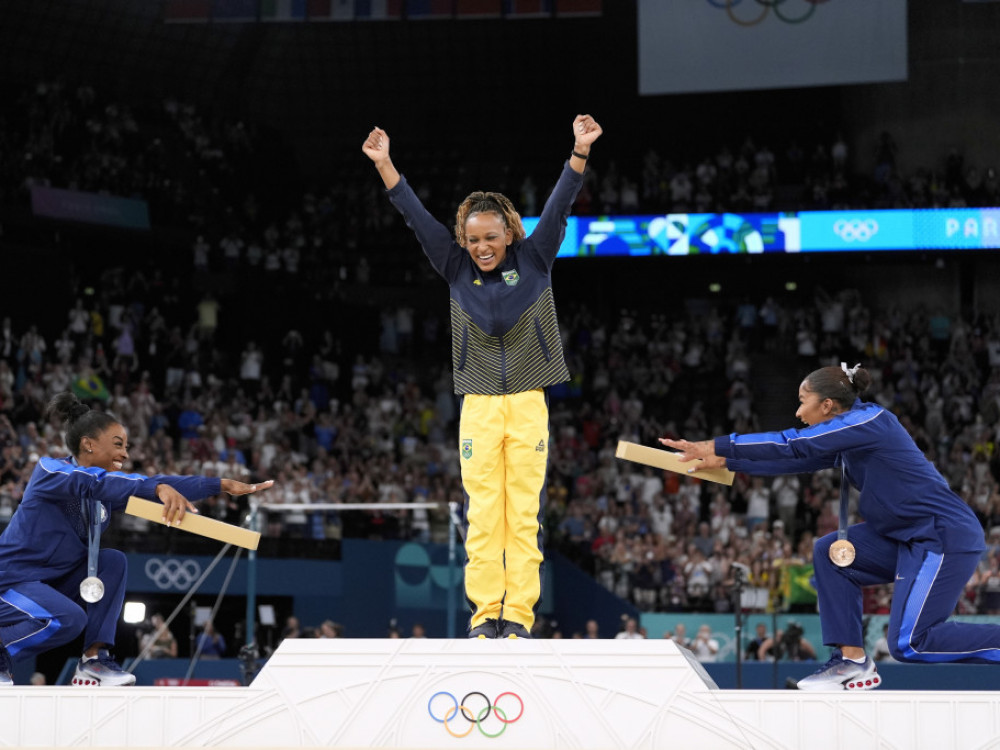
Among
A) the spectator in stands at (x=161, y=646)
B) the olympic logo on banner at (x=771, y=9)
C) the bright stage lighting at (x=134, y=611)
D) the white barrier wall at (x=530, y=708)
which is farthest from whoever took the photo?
the olympic logo on banner at (x=771, y=9)

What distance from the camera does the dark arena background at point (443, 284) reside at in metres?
17.1

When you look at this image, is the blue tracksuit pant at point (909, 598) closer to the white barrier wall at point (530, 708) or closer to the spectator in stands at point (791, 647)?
the white barrier wall at point (530, 708)

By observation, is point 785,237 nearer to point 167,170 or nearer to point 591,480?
point 591,480

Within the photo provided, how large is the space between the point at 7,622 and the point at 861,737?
3.66 metres

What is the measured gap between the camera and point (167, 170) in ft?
85.1

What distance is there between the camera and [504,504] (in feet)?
18.7

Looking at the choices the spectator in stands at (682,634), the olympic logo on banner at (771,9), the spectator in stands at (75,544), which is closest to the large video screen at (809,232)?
the olympic logo on banner at (771,9)

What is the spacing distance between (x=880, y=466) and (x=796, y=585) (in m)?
9.99

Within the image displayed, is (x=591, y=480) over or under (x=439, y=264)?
under

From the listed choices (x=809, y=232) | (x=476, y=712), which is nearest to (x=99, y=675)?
(x=476, y=712)

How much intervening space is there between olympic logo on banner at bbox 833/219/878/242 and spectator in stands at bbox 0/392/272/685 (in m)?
19.6

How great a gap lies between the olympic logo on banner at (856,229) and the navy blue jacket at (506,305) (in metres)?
18.7

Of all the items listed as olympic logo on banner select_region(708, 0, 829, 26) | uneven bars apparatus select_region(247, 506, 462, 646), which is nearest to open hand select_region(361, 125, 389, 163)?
uneven bars apparatus select_region(247, 506, 462, 646)

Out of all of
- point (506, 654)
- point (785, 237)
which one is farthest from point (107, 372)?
point (506, 654)
